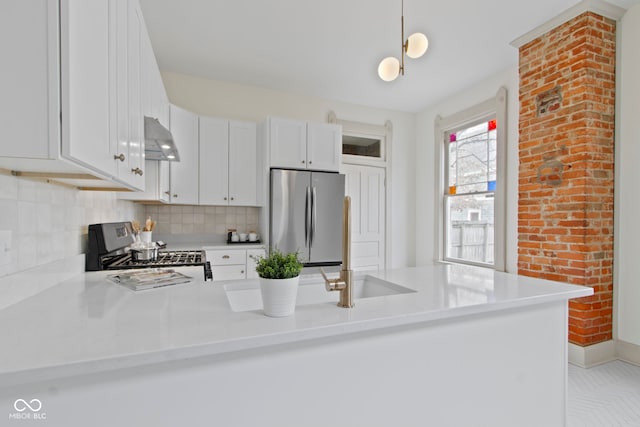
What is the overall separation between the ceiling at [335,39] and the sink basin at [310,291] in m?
2.20

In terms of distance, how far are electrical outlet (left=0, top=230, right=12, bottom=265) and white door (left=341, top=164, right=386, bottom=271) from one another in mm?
3583

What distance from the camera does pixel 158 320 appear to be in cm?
89

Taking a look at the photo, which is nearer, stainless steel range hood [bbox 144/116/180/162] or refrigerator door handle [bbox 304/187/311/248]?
stainless steel range hood [bbox 144/116/180/162]

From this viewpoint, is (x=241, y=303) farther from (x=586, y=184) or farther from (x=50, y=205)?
(x=586, y=184)

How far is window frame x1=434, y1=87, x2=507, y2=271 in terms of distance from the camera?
345 cm

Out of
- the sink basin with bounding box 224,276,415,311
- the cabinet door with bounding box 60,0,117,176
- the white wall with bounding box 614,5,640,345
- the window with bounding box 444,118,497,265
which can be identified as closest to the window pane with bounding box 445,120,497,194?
the window with bounding box 444,118,497,265

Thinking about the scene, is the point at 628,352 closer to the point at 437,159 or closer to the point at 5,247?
the point at 437,159

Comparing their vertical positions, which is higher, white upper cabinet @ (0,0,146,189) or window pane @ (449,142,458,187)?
window pane @ (449,142,458,187)

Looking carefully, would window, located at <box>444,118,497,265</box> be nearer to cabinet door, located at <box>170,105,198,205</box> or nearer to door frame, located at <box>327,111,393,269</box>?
door frame, located at <box>327,111,393,269</box>

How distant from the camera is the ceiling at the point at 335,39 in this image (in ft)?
8.23

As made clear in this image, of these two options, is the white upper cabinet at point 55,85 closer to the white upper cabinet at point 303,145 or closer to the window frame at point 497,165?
the white upper cabinet at point 303,145

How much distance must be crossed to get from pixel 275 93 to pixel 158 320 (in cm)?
366

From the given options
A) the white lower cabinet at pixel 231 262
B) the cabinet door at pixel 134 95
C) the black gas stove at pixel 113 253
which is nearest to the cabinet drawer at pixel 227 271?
the white lower cabinet at pixel 231 262

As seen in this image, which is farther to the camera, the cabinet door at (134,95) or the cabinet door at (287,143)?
the cabinet door at (287,143)
